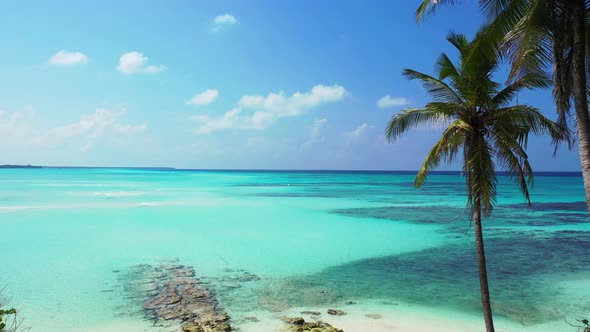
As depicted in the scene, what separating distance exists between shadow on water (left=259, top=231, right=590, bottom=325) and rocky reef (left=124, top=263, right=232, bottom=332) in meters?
1.79

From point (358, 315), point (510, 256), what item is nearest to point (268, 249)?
point (358, 315)

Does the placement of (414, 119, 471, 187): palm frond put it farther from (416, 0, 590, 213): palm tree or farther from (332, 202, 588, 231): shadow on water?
(332, 202, 588, 231): shadow on water

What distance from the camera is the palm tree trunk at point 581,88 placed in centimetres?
615

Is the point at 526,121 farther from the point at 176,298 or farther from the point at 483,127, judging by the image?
the point at 176,298

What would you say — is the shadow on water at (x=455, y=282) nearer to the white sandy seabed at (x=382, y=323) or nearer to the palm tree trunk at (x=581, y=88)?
the white sandy seabed at (x=382, y=323)

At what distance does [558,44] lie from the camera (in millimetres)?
6785

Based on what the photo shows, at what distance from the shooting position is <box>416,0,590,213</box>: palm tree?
627 cm

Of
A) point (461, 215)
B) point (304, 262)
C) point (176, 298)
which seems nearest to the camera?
point (176, 298)

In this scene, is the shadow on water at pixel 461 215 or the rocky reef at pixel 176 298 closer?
the rocky reef at pixel 176 298

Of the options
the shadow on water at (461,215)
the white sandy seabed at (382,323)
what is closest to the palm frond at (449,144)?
the white sandy seabed at (382,323)

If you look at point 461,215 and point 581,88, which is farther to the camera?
point 461,215

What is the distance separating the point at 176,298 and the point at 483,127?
829 centimetres

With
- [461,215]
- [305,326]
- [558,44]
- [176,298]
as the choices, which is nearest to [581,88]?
[558,44]

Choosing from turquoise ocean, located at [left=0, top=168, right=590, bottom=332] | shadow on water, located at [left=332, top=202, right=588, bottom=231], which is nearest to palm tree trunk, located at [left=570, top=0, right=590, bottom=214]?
turquoise ocean, located at [left=0, top=168, right=590, bottom=332]
